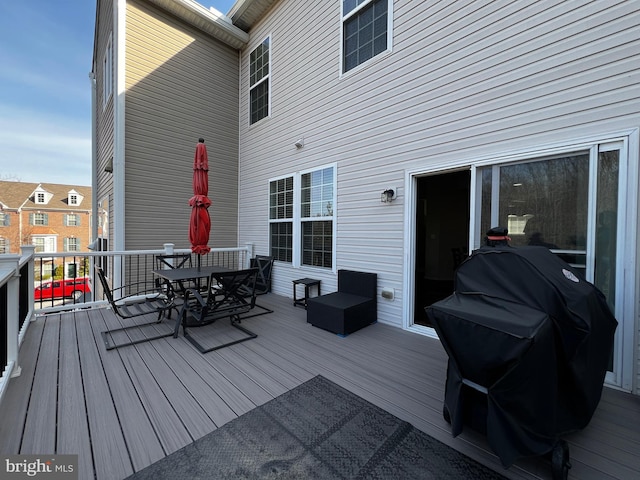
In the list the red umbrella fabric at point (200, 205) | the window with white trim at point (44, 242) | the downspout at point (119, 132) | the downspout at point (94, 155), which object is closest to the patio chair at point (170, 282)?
the red umbrella fabric at point (200, 205)

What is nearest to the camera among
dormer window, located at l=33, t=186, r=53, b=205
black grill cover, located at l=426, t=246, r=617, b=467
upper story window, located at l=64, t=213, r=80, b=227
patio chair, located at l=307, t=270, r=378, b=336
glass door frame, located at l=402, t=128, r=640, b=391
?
black grill cover, located at l=426, t=246, r=617, b=467

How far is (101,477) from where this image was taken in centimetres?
151

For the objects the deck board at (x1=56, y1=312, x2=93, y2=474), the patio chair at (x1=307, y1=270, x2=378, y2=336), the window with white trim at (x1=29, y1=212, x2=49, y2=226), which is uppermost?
the window with white trim at (x1=29, y1=212, x2=49, y2=226)

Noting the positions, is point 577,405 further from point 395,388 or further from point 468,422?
point 395,388

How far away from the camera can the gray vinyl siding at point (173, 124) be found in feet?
18.9

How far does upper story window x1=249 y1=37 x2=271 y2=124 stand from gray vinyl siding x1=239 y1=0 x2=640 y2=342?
377 millimetres

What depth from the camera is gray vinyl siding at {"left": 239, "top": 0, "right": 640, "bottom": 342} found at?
2500 millimetres

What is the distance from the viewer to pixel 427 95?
3604mm

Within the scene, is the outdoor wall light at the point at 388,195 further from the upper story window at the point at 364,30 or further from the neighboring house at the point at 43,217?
the neighboring house at the point at 43,217

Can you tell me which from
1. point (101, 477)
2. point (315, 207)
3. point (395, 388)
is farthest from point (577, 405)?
point (315, 207)

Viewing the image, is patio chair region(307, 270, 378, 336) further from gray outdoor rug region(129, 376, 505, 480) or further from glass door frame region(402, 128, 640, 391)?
glass door frame region(402, 128, 640, 391)

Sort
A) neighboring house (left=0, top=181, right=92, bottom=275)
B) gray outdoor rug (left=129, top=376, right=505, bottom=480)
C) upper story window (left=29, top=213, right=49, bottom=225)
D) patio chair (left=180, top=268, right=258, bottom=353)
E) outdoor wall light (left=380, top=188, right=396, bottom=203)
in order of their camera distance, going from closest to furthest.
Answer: gray outdoor rug (left=129, top=376, right=505, bottom=480) < patio chair (left=180, top=268, right=258, bottom=353) < outdoor wall light (left=380, top=188, right=396, bottom=203) < neighboring house (left=0, top=181, right=92, bottom=275) < upper story window (left=29, top=213, right=49, bottom=225)

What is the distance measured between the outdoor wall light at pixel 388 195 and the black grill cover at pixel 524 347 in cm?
220

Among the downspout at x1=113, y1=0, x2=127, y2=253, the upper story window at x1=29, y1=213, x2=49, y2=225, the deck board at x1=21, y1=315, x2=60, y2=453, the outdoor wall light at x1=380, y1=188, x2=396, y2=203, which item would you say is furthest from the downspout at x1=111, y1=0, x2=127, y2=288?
the upper story window at x1=29, y1=213, x2=49, y2=225
